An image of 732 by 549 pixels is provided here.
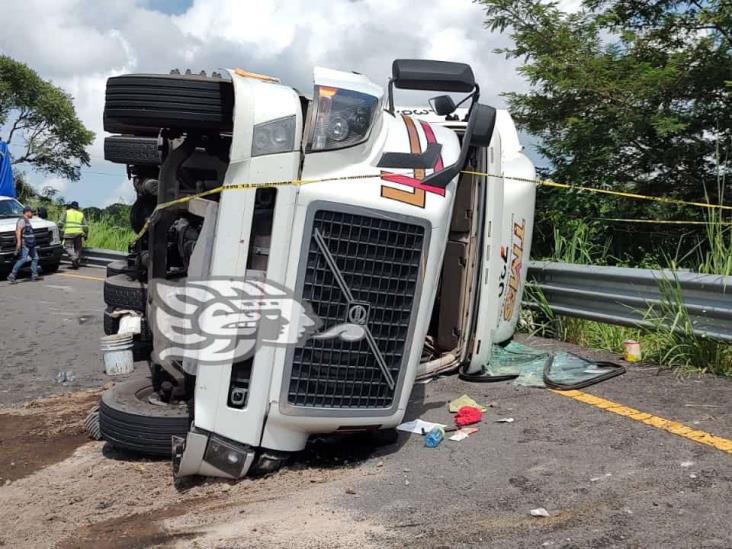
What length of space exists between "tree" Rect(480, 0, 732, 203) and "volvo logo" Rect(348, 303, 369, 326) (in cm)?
378

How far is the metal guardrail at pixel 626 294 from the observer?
465 centimetres

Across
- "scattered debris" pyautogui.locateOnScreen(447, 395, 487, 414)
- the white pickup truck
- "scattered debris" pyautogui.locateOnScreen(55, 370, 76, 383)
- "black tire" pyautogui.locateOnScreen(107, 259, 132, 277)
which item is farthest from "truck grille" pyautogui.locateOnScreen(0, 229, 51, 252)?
"scattered debris" pyautogui.locateOnScreen(447, 395, 487, 414)

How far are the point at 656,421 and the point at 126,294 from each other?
3259 mm

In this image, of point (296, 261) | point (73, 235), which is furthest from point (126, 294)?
point (73, 235)

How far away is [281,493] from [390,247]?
126 cm

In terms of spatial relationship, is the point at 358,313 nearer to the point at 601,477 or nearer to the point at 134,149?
the point at 601,477

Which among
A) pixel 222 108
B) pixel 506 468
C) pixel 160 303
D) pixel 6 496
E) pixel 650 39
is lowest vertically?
pixel 6 496

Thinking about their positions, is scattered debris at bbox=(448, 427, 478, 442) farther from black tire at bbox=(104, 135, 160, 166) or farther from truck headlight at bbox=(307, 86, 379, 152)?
black tire at bbox=(104, 135, 160, 166)

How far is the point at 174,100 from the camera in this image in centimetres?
366

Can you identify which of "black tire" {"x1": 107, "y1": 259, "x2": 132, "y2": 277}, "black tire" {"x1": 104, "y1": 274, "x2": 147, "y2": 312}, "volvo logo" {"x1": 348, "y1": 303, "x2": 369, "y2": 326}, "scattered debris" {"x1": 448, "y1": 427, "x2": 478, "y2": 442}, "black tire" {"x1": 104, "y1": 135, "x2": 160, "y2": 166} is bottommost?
"scattered debris" {"x1": 448, "y1": 427, "x2": 478, "y2": 442}

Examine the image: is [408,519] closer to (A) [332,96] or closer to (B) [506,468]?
(B) [506,468]

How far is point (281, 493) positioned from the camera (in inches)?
133

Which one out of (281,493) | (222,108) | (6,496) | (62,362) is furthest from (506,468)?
(62,362)

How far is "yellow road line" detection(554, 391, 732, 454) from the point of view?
11.4 feet
